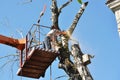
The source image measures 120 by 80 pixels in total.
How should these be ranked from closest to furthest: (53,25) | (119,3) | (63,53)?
(119,3) → (63,53) → (53,25)

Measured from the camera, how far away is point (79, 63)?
1526cm

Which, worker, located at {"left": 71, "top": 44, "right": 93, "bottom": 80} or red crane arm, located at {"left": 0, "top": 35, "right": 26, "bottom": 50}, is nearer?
worker, located at {"left": 71, "top": 44, "right": 93, "bottom": 80}

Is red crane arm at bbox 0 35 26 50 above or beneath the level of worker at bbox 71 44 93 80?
above

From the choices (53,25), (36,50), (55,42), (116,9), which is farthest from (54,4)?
(116,9)

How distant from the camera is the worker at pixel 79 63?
14992 millimetres

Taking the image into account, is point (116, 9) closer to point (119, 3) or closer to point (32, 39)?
point (119, 3)

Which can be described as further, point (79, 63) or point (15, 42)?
point (15, 42)

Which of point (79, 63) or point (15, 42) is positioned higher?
point (15, 42)

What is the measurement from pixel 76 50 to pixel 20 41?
2.59 meters

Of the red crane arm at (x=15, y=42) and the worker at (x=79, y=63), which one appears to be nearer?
the worker at (x=79, y=63)

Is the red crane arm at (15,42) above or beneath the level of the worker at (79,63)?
above

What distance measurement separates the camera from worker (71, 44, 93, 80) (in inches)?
590

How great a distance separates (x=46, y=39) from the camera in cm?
1573

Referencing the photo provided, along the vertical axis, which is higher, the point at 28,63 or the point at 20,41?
the point at 20,41
